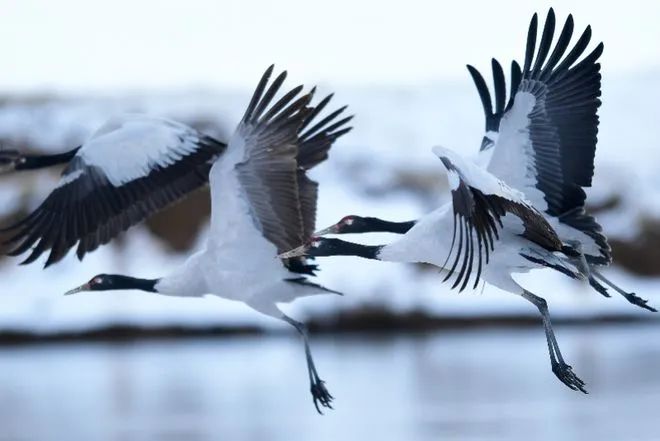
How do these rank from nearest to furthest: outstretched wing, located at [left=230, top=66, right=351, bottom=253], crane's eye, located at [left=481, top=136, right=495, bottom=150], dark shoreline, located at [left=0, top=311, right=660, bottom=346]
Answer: outstretched wing, located at [left=230, top=66, right=351, bottom=253] < crane's eye, located at [left=481, top=136, right=495, bottom=150] < dark shoreline, located at [left=0, top=311, right=660, bottom=346]

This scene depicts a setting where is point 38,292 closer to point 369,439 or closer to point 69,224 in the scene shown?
point 369,439

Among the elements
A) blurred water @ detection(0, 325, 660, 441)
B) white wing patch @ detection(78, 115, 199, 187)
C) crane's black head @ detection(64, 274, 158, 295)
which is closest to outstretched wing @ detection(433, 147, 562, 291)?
crane's black head @ detection(64, 274, 158, 295)

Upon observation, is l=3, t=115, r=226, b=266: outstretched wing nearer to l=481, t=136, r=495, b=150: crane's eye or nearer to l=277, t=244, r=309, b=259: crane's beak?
l=277, t=244, r=309, b=259: crane's beak

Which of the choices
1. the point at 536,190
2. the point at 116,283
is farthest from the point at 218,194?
the point at 536,190

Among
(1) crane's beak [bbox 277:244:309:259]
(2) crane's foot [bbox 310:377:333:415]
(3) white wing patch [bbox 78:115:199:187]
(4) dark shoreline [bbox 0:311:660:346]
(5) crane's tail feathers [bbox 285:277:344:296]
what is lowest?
(4) dark shoreline [bbox 0:311:660:346]

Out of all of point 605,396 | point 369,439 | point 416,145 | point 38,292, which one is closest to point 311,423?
point 369,439

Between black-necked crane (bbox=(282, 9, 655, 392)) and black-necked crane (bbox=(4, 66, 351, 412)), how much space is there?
48cm

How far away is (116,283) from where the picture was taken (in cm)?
1084

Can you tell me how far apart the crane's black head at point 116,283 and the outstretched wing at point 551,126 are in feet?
7.69

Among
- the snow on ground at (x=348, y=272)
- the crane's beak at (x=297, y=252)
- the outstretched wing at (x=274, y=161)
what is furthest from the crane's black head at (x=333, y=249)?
the snow on ground at (x=348, y=272)

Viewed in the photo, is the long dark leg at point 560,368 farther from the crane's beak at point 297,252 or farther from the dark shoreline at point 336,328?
the dark shoreline at point 336,328

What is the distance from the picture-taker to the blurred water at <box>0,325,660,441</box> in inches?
725

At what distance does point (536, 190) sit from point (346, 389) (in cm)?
1145

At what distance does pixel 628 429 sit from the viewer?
1745cm
